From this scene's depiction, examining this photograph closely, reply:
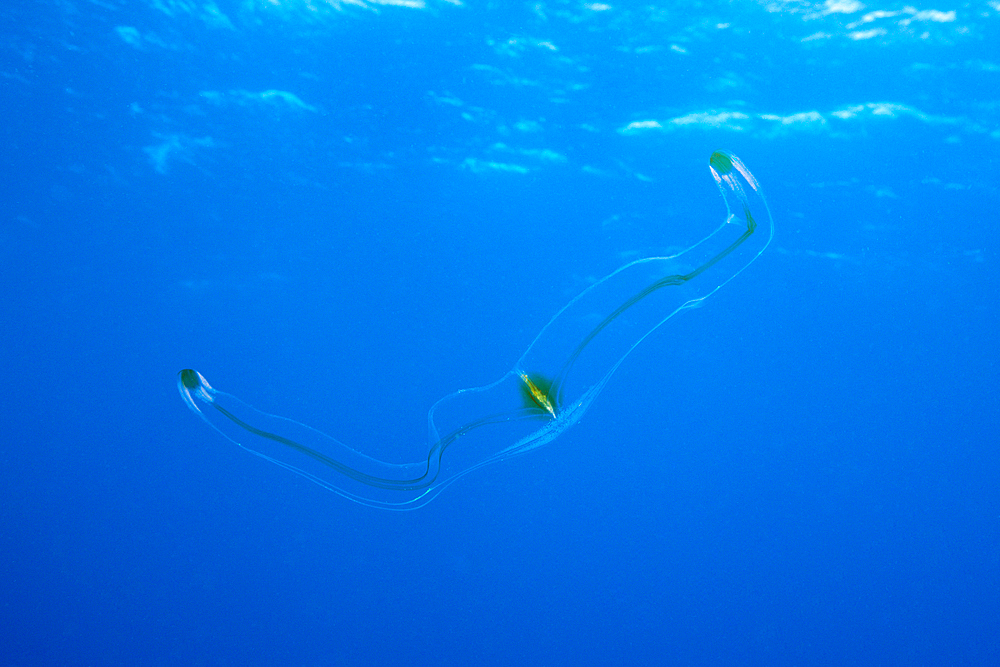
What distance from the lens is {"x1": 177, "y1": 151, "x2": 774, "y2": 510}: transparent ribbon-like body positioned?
5242mm

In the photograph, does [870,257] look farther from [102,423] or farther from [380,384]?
[102,423]

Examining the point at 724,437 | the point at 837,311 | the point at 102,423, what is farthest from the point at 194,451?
the point at 837,311

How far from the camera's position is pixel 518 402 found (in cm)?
523

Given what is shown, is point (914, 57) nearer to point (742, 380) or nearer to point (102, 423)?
point (742, 380)

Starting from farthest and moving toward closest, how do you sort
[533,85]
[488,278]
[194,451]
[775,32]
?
[488,278] < [194,451] < [533,85] < [775,32]

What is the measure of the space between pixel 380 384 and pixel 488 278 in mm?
2938

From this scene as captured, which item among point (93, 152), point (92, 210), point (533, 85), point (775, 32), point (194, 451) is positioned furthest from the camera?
point (194, 451)

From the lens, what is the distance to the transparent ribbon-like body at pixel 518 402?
5.24 metres

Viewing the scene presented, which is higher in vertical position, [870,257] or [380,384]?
[380,384]

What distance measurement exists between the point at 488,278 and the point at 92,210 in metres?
5.90

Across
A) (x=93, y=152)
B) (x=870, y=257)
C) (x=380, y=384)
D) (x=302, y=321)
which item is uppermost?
(x=93, y=152)

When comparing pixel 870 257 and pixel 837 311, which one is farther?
pixel 837 311

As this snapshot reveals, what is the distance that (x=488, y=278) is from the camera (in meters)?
8.87

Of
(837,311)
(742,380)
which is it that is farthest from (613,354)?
(837,311)
